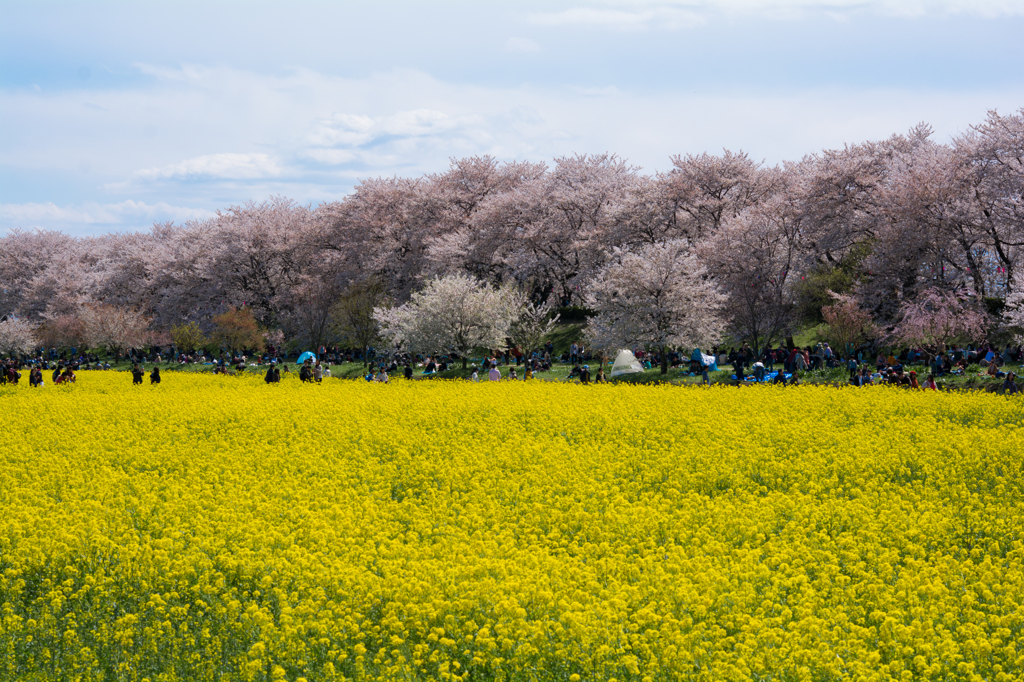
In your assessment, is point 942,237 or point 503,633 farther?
point 942,237

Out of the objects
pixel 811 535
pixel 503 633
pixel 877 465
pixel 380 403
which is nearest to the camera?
pixel 503 633

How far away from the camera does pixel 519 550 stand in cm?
1145

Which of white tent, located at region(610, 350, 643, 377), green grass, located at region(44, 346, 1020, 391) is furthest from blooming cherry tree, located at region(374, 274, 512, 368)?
white tent, located at region(610, 350, 643, 377)

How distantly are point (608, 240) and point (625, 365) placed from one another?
1987 centimetres

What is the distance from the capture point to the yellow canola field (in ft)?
28.5

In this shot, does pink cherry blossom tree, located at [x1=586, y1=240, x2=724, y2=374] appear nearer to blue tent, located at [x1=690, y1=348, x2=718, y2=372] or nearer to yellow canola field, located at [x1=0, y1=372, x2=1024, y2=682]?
blue tent, located at [x1=690, y1=348, x2=718, y2=372]

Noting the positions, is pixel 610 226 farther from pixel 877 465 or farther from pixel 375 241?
pixel 877 465

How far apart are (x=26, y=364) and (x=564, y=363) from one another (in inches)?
1868

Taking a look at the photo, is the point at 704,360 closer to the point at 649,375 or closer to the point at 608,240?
the point at 649,375

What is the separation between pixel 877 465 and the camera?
16406 millimetres

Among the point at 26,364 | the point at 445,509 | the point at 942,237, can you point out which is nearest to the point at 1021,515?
the point at 445,509

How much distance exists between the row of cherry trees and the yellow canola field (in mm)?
23255

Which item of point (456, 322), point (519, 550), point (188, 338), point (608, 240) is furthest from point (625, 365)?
point (188, 338)

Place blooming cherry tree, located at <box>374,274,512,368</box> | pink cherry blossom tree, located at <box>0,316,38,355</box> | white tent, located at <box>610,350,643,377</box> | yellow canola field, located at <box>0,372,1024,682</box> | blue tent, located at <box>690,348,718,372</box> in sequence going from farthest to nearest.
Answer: pink cherry blossom tree, located at <box>0,316,38,355</box> < blooming cherry tree, located at <box>374,274,512,368</box> < white tent, located at <box>610,350,643,377</box> < blue tent, located at <box>690,348,718,372</box> < yellow canola field, located at <box>0,372,1024,682</box>
